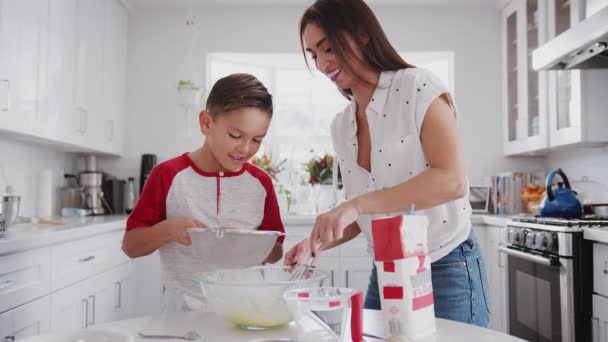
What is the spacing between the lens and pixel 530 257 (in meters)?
2.64

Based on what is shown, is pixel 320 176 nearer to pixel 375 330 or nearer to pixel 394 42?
pixel 394 42

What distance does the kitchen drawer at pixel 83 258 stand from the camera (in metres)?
2.21

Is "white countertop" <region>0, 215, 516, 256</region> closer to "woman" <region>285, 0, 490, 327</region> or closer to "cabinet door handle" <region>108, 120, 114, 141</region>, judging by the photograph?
"cabinet door handle" <region>108, 120, 114, 141</region>

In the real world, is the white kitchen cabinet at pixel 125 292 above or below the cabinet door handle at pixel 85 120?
below

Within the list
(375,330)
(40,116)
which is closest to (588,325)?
(375,330)

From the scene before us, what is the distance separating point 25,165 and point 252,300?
2610 millimetres

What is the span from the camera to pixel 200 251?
4.05 ft

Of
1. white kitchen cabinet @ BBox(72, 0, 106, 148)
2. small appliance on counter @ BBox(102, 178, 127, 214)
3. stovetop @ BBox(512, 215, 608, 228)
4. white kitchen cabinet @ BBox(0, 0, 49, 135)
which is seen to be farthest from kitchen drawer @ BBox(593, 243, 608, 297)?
small appliance on counter @ BBox(102, 178, 127, 214)

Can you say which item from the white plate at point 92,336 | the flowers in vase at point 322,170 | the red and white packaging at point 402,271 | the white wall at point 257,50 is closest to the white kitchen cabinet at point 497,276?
the white wall at point 257,50

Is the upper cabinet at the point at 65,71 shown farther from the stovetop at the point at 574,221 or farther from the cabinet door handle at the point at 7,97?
the stovetop at the point at 574,221

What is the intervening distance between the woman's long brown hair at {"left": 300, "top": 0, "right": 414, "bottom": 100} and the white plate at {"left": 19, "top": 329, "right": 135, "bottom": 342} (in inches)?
29.7

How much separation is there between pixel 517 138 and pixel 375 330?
307 cm

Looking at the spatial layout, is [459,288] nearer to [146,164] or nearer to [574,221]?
[574,221]

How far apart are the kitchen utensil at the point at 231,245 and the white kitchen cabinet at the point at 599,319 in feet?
5.25
